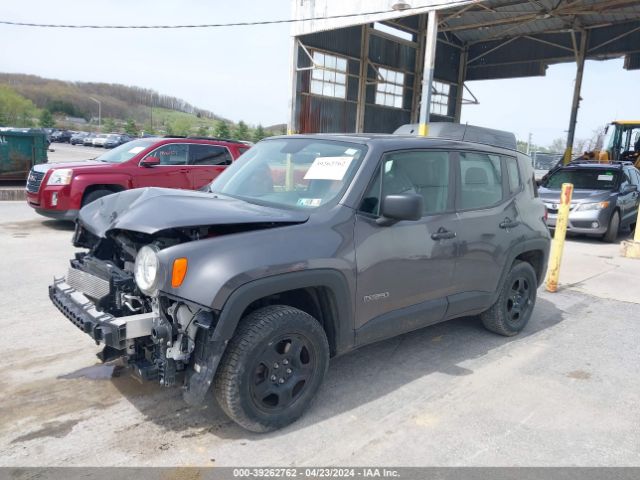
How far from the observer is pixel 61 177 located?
30.1 ft

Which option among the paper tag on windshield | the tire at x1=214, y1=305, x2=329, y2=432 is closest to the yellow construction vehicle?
the paper tag on windshield

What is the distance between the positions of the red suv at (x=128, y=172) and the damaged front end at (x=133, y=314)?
635 cm

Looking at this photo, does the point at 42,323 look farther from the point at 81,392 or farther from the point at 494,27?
the point at 494,27

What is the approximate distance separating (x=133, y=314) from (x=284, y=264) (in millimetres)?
935

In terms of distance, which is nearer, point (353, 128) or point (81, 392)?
point (81, 392)

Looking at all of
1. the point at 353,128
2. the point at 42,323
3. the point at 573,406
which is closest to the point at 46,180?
the point at 42,323

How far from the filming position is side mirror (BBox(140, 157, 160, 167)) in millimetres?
9664

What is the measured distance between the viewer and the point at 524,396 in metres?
3.82

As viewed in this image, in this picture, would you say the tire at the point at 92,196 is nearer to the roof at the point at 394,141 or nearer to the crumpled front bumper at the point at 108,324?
the roof at the point at 394,141

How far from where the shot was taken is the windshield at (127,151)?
986cm

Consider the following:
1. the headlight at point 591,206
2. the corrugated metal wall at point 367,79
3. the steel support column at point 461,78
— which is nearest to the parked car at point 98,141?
the corrugated metal wall at point 367,79

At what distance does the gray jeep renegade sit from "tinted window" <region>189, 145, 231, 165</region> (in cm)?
614

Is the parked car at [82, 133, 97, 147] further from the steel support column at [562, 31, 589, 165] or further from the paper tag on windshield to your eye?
the paper tag on windshield

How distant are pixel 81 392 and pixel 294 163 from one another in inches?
85.2
